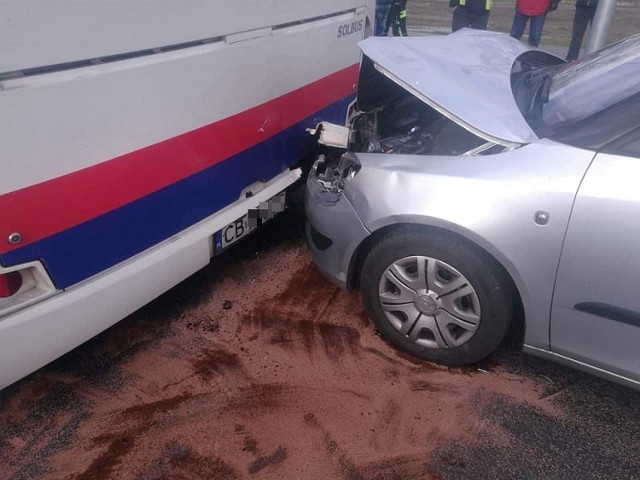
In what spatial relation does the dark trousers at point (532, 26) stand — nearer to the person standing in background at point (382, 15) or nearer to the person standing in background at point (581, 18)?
the person standing in background at point (581, 18)

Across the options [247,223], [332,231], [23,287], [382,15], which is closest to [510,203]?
[332,231]

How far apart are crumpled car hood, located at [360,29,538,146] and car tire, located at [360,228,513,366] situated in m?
0.51

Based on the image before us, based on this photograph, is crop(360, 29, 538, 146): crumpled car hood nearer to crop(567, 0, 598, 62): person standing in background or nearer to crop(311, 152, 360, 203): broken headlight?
crop(311, 152, 360, 203): broken headlight

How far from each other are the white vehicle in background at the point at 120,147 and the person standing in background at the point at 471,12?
5.03 m

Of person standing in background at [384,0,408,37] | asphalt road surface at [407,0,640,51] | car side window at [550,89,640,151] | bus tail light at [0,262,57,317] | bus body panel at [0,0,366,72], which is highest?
bus body panel at [0,0,366,72]

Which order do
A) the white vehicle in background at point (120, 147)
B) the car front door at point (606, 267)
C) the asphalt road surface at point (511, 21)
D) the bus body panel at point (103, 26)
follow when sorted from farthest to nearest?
the asphalt road surface at point (511, 21)
the car front door at point (606, 267)
the white vehicle in background at point (120, 147)
the bus body panel at point (103, 26)

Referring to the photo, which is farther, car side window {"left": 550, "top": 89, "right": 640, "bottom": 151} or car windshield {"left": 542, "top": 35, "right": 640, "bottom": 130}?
car windshield {"left": 542, "top": 35, "right": 640, "bottom": 130}

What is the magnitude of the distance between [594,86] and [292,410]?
6.59ft

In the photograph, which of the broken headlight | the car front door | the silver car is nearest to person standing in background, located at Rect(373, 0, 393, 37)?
the silver car

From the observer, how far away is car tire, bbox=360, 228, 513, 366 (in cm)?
242

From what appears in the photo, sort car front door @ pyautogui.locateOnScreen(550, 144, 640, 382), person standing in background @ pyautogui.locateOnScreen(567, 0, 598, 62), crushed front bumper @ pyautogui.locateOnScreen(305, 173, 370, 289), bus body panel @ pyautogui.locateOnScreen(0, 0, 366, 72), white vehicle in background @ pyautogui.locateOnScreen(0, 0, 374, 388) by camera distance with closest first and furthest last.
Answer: bus body panel @ pyautogui.locateOnScreen(0, 0, 366, 72) → white vehicle in background @ pyautogui.locateOnScreen(0, 0, 374, 388) → car front door @ pyautogui.locateOnScreen(550, 144, 640, 382) → crushed front bumper @ pyautogui.locateOnScreen(305, 173, 370, 289) → person standing in background @ pyautogui.locateOnScreen(567, 0, 598, 62)

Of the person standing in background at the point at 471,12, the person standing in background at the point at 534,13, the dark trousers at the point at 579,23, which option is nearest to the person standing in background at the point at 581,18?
the dark trousers at the point at 579,23

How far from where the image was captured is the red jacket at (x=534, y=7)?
24.2 ft

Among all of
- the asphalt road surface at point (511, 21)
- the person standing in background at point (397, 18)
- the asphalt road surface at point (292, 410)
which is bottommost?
the asphalt road surface at point (292, 410)
